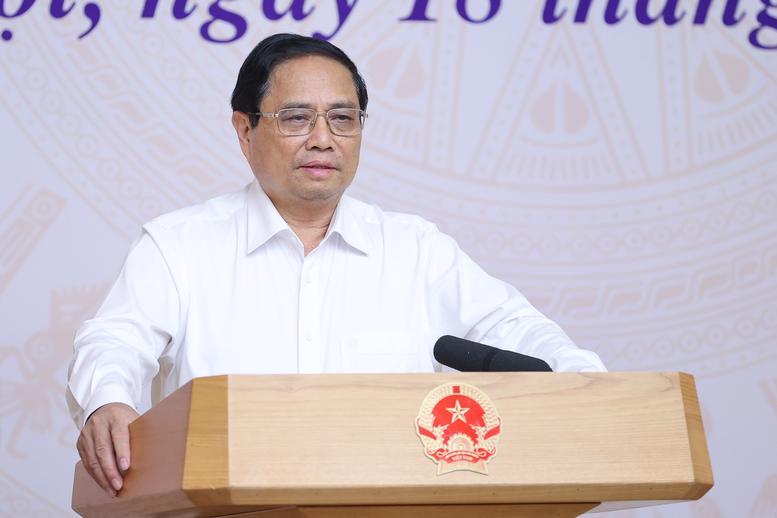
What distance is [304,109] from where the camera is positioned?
245 centimetres

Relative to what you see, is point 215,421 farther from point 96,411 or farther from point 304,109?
point 304,109

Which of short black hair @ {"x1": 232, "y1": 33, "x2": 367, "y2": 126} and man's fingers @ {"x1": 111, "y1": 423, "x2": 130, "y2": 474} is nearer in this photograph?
man's fingers @ {"x1": 111, "y1": 423, "x2": 130, "y2": 474}

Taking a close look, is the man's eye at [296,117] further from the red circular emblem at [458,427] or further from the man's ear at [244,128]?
the red circular emblem at [458,427]

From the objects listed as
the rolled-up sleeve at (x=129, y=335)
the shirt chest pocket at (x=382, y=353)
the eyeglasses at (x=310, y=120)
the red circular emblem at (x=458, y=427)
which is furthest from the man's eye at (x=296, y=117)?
the red circular emblem at (x=458, y=427)

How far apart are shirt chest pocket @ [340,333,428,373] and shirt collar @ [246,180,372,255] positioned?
222 mm

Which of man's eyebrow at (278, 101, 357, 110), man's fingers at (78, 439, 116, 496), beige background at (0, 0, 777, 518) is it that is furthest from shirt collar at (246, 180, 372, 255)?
beige background at (0, 0, 777, 518)

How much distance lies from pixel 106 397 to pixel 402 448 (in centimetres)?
61

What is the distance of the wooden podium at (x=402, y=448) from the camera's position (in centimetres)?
138

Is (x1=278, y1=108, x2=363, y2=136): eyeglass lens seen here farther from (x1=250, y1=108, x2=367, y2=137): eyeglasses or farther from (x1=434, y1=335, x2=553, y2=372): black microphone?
(x1=434, y1=335, x2=553, y2=372): black microphone

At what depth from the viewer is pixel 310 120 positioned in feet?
8.02

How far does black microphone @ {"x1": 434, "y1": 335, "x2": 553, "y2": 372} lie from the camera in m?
1.71

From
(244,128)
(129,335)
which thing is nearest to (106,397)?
(129,335)

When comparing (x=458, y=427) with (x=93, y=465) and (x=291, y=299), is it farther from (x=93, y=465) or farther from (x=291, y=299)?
(x=291, y=299)

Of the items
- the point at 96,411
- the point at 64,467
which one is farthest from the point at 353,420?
the point at 64,467
